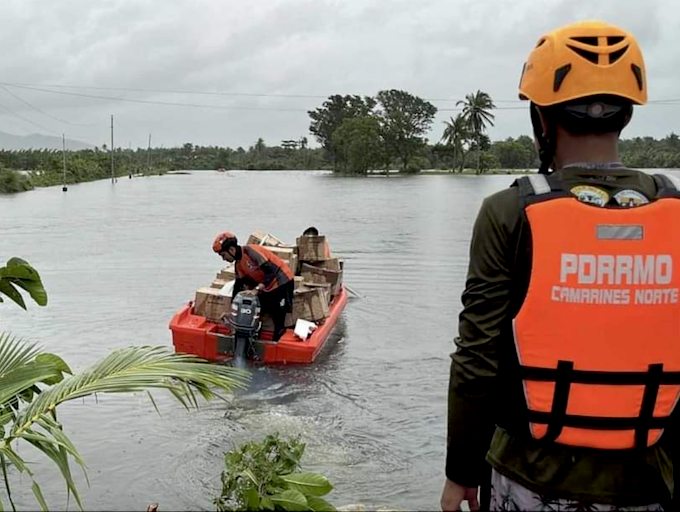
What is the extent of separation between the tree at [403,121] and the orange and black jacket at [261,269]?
98.2m

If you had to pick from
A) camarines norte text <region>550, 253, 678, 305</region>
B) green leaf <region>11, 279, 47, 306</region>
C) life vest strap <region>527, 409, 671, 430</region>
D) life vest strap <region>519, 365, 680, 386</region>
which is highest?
camarines norte text <region>550, 253, 678, 305</region>

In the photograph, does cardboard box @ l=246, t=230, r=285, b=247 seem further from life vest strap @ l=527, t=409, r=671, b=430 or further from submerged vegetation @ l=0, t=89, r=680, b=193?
submerged vegetation @ l=0, t=89, r=680, b=193

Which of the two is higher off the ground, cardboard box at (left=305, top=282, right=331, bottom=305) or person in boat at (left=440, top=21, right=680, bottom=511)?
person in boat at (left=440, top=21, right=680, bottom=511)

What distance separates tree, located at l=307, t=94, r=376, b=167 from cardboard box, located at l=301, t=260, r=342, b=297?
109249 millimetres

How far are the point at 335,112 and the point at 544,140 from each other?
12351cm

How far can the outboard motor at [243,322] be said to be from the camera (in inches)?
390

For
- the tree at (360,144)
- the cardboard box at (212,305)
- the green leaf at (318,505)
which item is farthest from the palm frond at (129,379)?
the tree at (360,144)

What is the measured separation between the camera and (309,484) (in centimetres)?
429

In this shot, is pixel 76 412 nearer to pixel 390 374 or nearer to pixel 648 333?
pixel 390 374

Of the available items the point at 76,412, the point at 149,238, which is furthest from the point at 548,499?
the point at 149,238

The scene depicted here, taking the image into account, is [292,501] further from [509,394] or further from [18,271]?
[509,394]

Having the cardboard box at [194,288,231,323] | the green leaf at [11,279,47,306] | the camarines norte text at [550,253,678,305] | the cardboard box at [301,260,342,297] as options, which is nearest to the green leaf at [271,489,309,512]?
the green leaf at [11,279,47,306]

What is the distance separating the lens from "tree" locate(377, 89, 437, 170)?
109 m

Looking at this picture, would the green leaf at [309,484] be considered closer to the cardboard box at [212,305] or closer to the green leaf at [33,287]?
the green leaf at [33,287]
